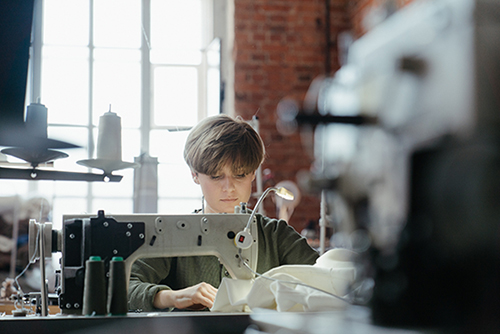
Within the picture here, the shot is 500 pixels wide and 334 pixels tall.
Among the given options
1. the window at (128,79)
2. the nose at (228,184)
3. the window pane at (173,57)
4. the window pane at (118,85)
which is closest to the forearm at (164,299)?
the nose at (228,184)

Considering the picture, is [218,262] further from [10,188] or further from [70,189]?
[70,189]

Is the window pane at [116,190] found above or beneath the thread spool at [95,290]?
above

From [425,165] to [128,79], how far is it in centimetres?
387

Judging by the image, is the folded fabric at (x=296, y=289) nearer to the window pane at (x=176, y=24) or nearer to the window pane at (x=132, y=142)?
the window pane at (x=132, y=142)

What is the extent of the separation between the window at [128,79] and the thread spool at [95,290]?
300 cm

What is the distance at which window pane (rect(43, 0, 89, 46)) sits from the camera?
4082mm

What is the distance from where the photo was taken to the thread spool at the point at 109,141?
156 cm

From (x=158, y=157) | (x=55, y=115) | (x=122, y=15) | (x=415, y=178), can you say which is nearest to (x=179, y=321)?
(x=415, y=178)

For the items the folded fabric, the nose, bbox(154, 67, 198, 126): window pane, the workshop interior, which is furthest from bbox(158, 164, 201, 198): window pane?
the folded fabric

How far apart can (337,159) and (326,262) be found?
1.60 feet

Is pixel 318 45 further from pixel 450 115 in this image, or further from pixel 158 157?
pixel 450 115

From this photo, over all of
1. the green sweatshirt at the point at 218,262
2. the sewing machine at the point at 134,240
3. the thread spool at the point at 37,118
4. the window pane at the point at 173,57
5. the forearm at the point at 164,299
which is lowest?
the forearm at the point at 164,299

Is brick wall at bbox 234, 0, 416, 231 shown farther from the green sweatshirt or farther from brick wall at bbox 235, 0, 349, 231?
the green sweatshirt

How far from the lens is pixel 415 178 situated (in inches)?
19.8
